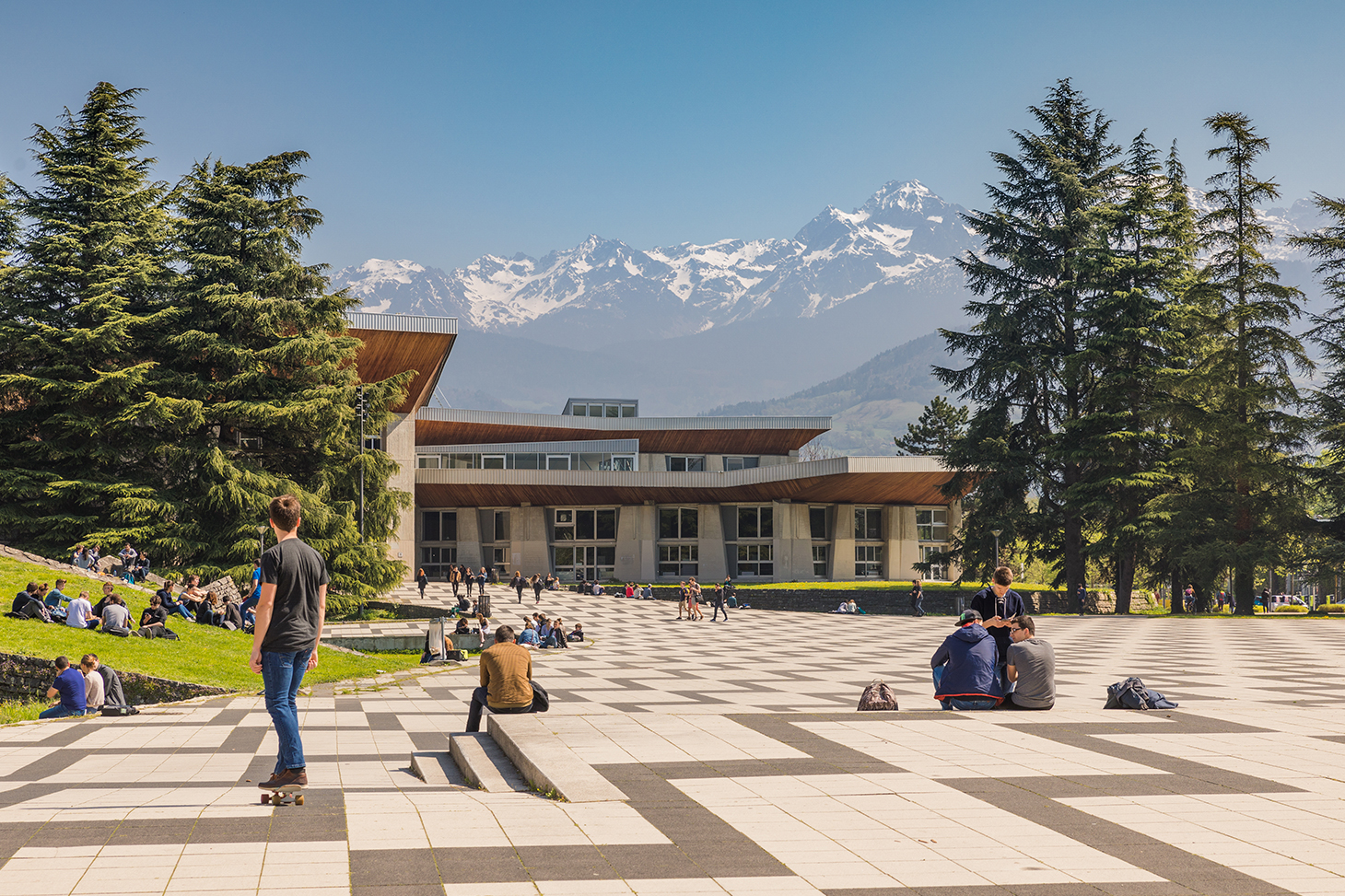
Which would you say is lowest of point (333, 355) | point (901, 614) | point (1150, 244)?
point (901, 614)

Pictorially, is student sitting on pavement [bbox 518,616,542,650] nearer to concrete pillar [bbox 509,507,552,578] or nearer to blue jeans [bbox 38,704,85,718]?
blue jeans [bbox 38,704,85,718]

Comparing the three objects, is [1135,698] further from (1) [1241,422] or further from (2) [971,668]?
(1) [1241,422]

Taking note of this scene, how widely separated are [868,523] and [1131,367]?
66.5 ft

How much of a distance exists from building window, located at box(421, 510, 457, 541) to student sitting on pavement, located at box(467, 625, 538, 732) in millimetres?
53011

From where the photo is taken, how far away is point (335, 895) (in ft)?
13.8

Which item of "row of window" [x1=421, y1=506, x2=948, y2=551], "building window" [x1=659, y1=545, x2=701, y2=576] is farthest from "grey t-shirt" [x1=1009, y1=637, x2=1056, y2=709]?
"building window" [x1=659, y1=545, x2=701, y2=576]

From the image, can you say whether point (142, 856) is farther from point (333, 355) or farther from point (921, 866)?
point (333, 355)

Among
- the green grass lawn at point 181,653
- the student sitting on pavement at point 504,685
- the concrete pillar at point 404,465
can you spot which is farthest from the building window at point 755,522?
the student sitting on pavement at point 504,685

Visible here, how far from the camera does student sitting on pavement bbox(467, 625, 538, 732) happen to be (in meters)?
9.02

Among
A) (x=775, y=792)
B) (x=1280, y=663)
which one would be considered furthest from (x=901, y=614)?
(x=775, y=792)

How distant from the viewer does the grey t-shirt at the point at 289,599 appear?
5699mm

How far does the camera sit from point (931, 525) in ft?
195

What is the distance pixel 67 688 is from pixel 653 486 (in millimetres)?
44269

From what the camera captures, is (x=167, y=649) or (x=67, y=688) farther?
(x=167, y=649)
